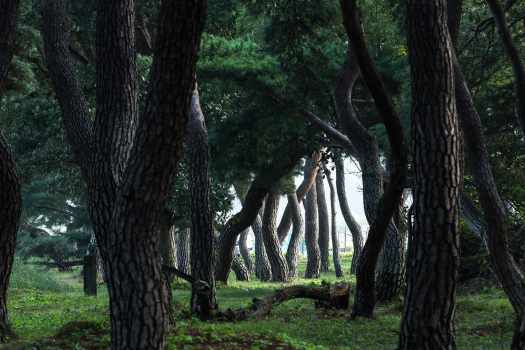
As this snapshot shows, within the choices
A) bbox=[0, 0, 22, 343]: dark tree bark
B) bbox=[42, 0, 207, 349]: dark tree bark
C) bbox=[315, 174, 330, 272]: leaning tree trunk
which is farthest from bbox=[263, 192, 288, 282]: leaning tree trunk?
bbox=[42, 0, 207, 349]: dark tree bark

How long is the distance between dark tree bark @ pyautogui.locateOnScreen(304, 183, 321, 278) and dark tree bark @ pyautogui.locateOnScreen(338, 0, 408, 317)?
739 inches

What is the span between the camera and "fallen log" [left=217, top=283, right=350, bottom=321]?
14516 millimetres

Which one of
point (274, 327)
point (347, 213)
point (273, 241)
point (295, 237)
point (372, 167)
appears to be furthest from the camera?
point (347, 213)

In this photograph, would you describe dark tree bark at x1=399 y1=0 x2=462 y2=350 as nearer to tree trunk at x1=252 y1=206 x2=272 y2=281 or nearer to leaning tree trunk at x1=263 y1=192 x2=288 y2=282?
leaning tree trunk at x1=263 y1=192 x2=288 y2=282

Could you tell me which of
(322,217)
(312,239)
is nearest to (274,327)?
(312,239)

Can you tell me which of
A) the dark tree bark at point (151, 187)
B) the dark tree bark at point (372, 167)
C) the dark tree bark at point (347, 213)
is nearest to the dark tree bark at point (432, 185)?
the dark tree bark at point (372, 167)

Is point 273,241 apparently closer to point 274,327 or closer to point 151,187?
point 274,327

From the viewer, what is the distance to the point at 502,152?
19922 mm

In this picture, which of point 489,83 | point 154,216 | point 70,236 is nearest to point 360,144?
point 489,83

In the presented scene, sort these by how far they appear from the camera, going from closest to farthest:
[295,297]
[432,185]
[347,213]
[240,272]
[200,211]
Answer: [432,185] < [200,211] < [295,297] < [240,272] < [347,213]

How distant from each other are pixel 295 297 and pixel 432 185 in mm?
8056

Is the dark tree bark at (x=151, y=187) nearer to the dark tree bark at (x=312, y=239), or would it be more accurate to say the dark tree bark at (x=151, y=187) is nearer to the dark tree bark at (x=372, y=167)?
the dark tree bark at (x=372, y=167)

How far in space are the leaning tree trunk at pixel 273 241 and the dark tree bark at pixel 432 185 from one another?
22.0 metres

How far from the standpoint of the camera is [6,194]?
975 centimetres
